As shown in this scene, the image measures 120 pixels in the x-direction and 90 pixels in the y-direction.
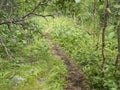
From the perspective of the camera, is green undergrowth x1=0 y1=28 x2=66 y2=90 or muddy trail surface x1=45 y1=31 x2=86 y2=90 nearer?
green undergrowth x1=0 y1=28 x2=66 y2=90

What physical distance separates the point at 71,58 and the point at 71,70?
1.94 m

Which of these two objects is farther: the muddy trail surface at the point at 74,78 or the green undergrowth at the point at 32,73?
the muddy trail surface at the point at 74,78

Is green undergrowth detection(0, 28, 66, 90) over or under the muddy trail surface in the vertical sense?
over

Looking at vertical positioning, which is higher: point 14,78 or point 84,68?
point 14,78

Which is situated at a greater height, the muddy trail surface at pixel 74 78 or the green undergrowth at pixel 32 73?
the green undergrowth at pixel 32 73

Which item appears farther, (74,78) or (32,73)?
(74,78)

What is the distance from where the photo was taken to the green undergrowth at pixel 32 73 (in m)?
6.58

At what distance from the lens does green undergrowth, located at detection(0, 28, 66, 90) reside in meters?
6.58

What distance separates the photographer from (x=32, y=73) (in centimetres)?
733

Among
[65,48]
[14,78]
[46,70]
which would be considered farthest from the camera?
[65,48]

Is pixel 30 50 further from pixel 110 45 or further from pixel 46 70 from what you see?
pixel 110 45

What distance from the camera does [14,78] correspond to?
262 inches

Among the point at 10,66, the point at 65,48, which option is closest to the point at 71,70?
the point at 10,66

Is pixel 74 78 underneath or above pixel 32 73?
underneath
